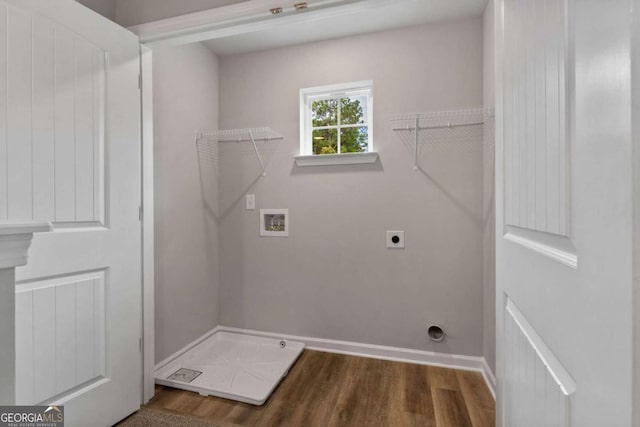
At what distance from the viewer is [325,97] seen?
2.42 meters

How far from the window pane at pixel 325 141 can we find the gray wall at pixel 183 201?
935mm

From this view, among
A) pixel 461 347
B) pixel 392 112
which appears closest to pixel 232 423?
pixel 461 347

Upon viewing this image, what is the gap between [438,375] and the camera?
196cm

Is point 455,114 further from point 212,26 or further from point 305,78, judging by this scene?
point 212,26

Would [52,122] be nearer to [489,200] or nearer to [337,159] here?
[337,159]

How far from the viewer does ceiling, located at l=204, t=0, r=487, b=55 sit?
6.23 feet

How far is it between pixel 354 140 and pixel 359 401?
A: 1849 mm

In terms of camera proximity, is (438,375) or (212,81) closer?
(438,375)

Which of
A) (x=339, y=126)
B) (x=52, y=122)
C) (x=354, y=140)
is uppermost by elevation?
(x=339, y=126)

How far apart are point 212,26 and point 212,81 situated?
3.62 feet

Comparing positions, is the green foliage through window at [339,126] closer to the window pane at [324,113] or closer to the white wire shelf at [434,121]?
the window pane at [324,113]

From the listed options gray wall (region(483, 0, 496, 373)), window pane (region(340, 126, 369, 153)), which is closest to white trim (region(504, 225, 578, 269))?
gray wall (region(483, 0, 496, 373))

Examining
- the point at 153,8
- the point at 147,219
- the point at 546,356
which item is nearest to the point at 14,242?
the point at 147,219

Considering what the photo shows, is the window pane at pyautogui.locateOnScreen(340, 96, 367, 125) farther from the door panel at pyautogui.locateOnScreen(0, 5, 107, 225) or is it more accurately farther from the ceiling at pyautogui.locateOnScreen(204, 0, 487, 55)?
the door panel at pyautogui.locateOnScreen(0, 5, 107, 225)
